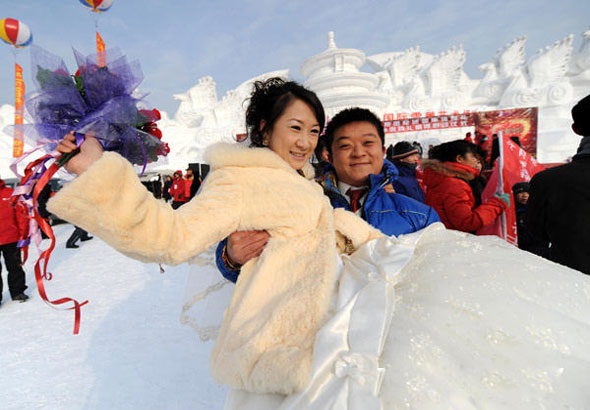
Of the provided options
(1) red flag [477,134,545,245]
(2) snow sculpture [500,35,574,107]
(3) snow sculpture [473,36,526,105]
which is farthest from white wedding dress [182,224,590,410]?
(3) snow sculpture [473,36,526,105]

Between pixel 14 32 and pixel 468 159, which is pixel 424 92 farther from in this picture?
pixel 14 32

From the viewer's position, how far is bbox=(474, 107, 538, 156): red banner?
33.9ft

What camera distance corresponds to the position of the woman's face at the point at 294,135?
1.10m

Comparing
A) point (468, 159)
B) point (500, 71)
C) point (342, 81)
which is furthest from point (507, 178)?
point (500, 71)

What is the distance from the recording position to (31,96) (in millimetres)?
875

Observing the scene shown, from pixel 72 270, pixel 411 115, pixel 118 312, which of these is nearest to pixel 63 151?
pixel 118 312

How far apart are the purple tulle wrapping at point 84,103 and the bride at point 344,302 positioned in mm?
71

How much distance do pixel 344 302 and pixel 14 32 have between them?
10.7 m

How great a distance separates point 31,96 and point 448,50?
17.2m

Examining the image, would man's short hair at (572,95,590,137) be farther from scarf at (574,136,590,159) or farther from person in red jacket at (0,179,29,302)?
person in red jacket at (0,179,29,302)

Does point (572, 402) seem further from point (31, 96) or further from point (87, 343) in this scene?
point (87, 343)

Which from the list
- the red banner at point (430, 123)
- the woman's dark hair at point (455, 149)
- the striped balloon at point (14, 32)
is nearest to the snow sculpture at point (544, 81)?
the red banner at point (430, 123)

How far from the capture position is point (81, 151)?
0.77 metres

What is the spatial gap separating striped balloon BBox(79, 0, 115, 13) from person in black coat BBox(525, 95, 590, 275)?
815cm
